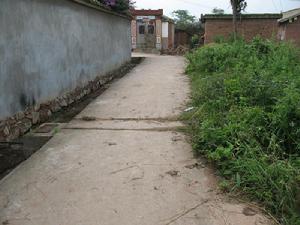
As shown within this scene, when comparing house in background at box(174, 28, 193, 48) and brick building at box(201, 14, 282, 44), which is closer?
brick building at box(201, 14, 282, 44)

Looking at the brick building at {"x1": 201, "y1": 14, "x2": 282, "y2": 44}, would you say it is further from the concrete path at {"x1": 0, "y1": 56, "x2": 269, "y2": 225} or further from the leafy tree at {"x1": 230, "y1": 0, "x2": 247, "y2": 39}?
the concrete path at {"x1": 0, "y1": 56, "x2": 269, "y2": 225}

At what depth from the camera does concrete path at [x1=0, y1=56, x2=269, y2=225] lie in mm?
2812


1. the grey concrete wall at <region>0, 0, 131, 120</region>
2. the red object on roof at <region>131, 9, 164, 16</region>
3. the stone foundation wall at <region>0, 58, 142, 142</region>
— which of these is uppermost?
the red object on roof at <region>131, 9, 164, 16</region>

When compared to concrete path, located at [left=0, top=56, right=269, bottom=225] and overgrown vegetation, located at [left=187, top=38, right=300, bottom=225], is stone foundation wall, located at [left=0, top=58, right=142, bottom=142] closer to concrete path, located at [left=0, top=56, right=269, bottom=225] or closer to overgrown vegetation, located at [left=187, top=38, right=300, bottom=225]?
concrete path, located at [left=0, top=56, right=269, bottom=225]

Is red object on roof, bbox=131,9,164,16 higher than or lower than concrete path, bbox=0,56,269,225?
higher

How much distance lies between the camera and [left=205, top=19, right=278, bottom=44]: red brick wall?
17.6 m

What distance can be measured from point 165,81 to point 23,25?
538 centimetres

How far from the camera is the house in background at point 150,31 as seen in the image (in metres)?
25.5

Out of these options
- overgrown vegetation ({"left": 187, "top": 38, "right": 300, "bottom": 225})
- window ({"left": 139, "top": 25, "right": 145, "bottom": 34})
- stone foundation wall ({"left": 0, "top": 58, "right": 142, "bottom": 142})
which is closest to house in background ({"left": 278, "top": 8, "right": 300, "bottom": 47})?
window ({"left": 139, "top": 25, "right": 145, "bottom": 34})

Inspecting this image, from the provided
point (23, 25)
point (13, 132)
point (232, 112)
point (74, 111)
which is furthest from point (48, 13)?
point (232, 112)

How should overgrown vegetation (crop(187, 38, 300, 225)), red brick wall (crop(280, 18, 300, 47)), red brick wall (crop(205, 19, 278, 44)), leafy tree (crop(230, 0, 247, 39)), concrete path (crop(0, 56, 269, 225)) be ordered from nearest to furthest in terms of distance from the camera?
concrete path (crop(0, 56, 269, 225)) < overgrown vegetation (crop(187, 38, 300, 225)) < leafy tree (crop(230, 0, 247, 39)) < red brick wall (crop(205, 19, 278, 44)) < red brick wall (crop(280, 18, 300, 47))

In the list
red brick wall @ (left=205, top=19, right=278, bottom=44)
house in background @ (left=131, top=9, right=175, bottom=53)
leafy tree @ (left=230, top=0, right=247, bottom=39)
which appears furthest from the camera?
house in background @ (left=131, top=9, right=175, bottom=53)

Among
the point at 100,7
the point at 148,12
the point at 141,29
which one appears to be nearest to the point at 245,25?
the point at 148,12

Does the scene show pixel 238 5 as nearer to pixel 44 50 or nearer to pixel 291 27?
pixel 291 27
